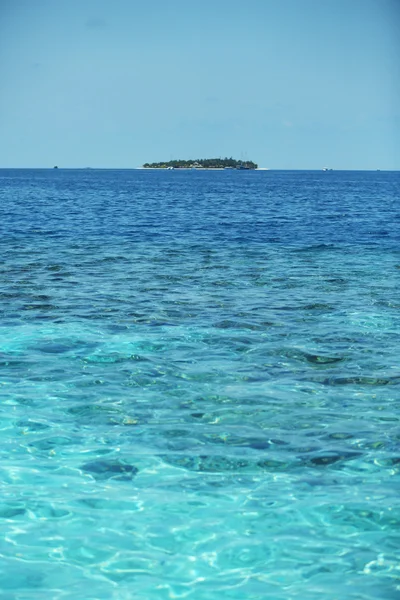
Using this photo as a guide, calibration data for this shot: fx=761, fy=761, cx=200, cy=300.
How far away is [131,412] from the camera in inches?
430

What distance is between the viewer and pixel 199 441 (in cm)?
990

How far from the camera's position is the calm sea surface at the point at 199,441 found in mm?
7188

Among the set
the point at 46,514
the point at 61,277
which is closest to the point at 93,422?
the point at 46,514

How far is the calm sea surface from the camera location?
23.6ft

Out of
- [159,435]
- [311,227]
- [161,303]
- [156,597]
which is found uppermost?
[311,227]

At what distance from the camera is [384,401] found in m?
11.5

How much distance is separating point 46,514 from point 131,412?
3024 mm

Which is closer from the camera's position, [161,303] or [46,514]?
[46,514]

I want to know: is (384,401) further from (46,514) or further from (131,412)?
(46,514)

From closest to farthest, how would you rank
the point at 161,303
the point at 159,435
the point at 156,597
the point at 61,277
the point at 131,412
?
the point at 156,597
the point at 159,435
the point at 131,412
the point at 161,303
the point at 61,277

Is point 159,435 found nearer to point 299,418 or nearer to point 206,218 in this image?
point 299,418

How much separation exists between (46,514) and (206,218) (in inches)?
1677

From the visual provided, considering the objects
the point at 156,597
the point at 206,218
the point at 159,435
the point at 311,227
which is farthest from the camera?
the point at 206,218

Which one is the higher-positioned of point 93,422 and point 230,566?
point 93,422
